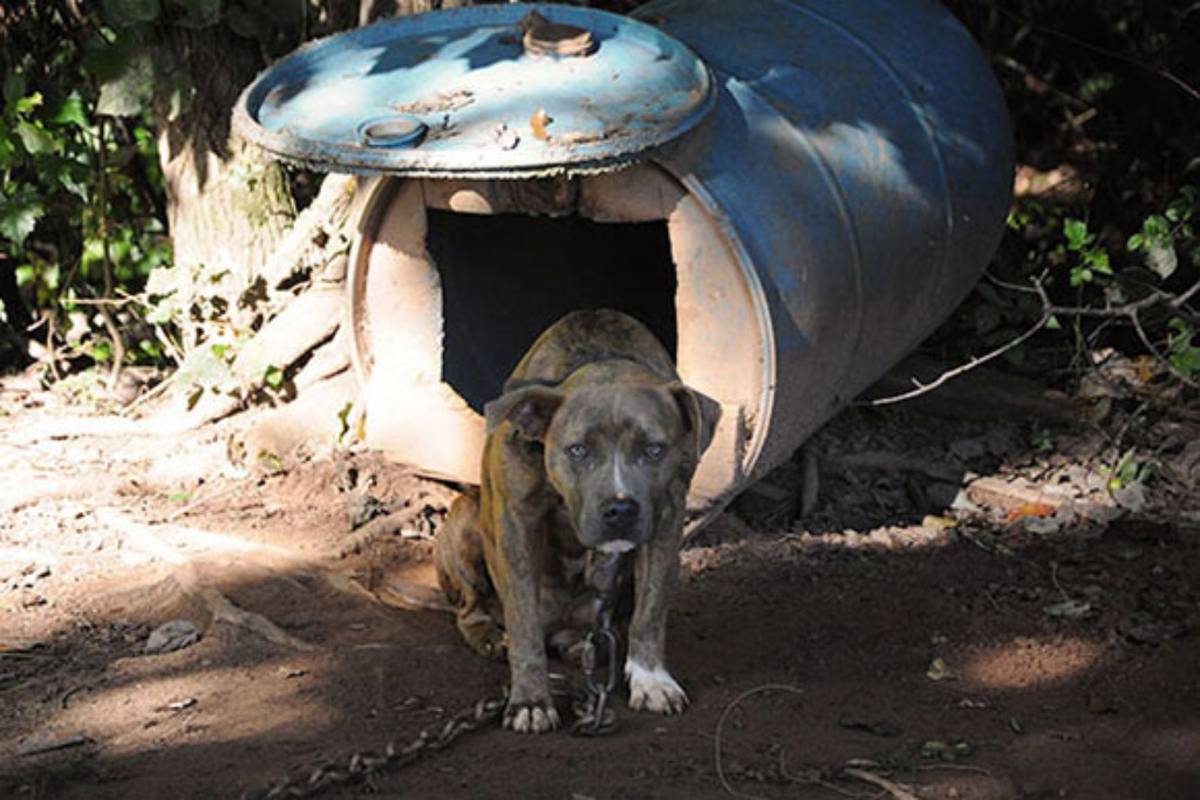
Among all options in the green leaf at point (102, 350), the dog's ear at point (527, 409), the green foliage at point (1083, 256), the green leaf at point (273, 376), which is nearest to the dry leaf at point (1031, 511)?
the green foliage at point (1083, 256)

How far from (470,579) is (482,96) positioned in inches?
56.7

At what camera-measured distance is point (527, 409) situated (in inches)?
175

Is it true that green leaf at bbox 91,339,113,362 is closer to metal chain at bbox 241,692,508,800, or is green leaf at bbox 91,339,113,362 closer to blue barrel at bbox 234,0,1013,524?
blue barrel at bbox 234,0,1013,524

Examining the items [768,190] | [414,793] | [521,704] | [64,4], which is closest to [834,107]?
[768,190]

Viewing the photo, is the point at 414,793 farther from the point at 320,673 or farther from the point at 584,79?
the point at 584,79

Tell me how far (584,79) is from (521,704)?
188 centimetres

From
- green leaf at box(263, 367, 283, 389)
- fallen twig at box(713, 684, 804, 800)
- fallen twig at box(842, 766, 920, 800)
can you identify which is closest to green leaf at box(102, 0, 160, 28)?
green leaf at box(263, 367, 283, 389)

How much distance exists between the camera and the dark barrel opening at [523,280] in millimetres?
6379

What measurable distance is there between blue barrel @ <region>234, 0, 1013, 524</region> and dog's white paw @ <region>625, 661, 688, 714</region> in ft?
2.85

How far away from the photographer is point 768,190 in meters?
5.28

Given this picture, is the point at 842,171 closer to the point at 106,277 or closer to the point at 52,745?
the point at 52,745

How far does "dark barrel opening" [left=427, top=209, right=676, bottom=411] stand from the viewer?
6.38m

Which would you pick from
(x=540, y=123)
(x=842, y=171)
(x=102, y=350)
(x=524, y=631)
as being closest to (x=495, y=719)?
(x=524, y=631)

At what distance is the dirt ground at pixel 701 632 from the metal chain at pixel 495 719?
39 millimetres
